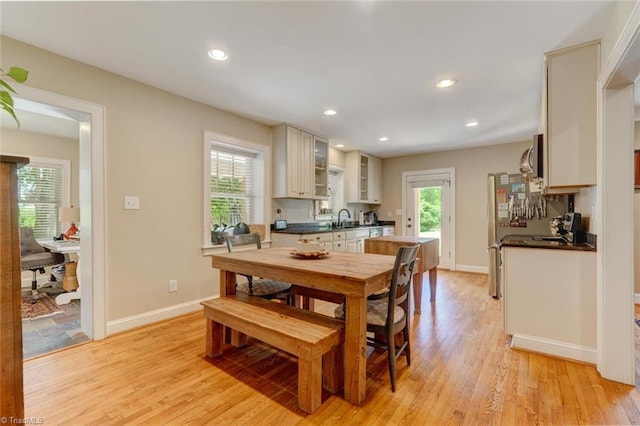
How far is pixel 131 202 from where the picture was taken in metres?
2.78

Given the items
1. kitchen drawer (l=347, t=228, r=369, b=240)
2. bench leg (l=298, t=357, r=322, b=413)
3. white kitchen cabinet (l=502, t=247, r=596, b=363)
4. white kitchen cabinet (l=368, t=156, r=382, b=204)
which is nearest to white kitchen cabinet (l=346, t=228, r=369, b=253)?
kitchen drawer (l=347, t=228, r=369, b=240)

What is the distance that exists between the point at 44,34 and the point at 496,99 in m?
4.04

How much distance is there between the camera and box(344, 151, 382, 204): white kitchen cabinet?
5785 mm

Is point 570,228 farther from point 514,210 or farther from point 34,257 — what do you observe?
point 34,257

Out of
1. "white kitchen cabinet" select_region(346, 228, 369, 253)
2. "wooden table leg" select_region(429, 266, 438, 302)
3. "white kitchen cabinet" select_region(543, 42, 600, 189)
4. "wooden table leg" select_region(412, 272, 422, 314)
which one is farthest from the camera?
"white kitchen cabinet" select_region(346, 228, 369, 253)

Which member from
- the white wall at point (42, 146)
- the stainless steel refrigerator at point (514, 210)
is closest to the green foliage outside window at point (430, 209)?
the stainless steel refrigerator at point (514, 210)

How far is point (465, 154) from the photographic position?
18.4ft

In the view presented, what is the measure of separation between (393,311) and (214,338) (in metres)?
1.37

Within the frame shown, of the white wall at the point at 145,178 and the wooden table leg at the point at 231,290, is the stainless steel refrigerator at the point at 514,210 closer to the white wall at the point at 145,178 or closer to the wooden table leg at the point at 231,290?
the wooden table leg at the point at 231,290

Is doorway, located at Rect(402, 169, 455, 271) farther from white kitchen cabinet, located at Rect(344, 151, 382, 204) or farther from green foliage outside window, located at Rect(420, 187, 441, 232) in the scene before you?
white kitchen cabinet, located at Rect(344, 151, 382, 204)

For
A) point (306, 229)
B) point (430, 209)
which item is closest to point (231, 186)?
point (306, 229)

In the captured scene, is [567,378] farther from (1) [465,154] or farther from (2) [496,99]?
(1) [465,154]

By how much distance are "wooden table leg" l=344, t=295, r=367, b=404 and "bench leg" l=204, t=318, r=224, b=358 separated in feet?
3.46

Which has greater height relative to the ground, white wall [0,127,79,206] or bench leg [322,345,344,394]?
white wall [0,127,79,206]
